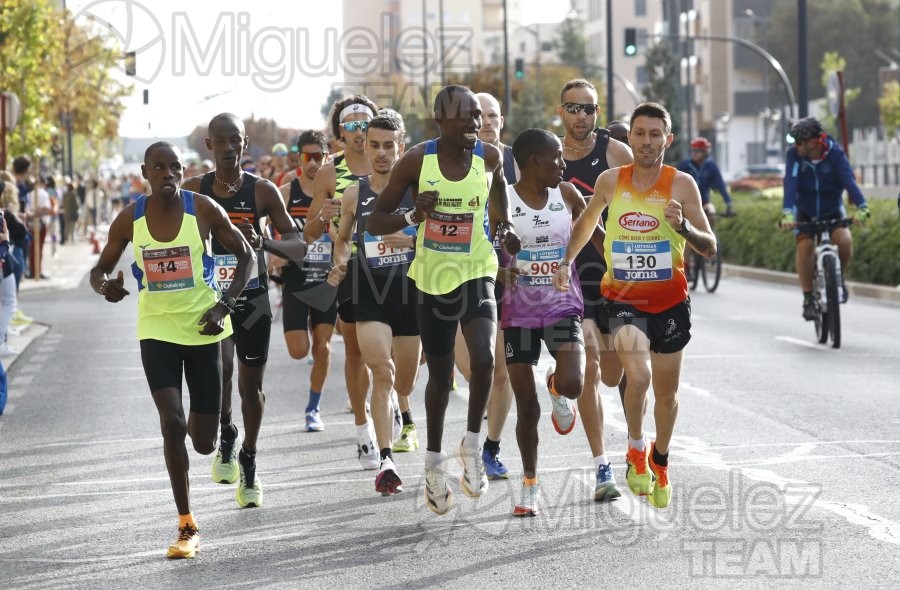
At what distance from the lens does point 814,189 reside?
A: 51.9ft

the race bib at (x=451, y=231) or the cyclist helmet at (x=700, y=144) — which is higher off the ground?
the cyclist helmet at (x=700, y=144)

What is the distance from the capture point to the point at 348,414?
12094 millimetres

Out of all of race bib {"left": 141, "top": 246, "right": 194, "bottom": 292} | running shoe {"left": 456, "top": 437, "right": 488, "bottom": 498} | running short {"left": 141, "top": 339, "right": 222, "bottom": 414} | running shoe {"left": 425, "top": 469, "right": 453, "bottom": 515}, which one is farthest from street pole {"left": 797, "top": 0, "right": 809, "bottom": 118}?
race bib {"left": 141, "top": 246, "right": 194, "bottom": 292}

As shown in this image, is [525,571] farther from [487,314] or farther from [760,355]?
[760,355]

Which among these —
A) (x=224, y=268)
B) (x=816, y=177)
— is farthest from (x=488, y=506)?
(x=816, y=177)

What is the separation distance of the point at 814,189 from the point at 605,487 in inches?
328

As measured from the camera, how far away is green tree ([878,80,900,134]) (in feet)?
227

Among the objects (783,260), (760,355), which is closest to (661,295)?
(760,355)

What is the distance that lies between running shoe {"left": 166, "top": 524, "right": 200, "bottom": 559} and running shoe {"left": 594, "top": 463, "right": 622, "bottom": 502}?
198 cm

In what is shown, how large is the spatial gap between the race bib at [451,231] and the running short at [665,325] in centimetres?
86

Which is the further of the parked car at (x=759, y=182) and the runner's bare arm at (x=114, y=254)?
the parked car at (x=759, y=182)

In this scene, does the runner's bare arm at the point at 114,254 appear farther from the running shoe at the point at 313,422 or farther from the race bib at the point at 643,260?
the running shoe at the point at 313,422

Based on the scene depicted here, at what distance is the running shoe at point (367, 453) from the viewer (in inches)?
371

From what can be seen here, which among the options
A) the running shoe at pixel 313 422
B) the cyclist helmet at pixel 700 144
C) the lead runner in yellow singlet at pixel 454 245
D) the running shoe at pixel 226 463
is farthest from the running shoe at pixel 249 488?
the cyclist helmet at pixel 700 144
